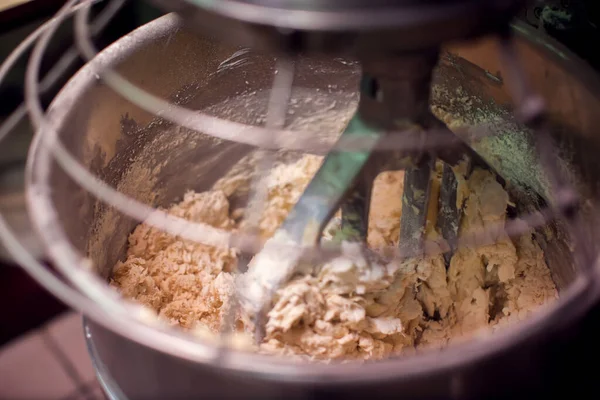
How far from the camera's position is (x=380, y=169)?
62cm

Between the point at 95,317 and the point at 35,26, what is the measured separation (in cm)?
72

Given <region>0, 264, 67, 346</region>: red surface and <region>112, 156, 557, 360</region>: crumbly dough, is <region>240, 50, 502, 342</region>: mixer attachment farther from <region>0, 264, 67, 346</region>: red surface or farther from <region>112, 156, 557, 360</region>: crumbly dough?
<region>0, 264, 67, 346</region>: red surface

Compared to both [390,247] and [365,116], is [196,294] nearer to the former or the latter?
[390,247]

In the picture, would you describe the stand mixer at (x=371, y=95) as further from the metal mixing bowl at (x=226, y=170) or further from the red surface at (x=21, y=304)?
the red surface at (x=21, y=304)

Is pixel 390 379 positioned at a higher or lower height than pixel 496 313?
higher

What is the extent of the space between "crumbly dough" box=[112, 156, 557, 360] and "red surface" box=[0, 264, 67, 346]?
509mm

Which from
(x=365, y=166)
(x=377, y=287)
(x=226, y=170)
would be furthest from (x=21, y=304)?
(x=365, y=166)

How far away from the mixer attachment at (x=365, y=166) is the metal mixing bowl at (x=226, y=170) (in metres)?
0.13

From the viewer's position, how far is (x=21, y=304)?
1229 millimetres

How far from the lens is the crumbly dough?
0.73 meters

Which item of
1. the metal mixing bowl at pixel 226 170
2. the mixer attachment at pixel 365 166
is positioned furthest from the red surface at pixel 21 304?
the mixer attachment at pixel 365 166

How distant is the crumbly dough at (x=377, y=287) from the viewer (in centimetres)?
73

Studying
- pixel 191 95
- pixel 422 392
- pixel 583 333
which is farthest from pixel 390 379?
pixel 191 95

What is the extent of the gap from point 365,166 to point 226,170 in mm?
386
